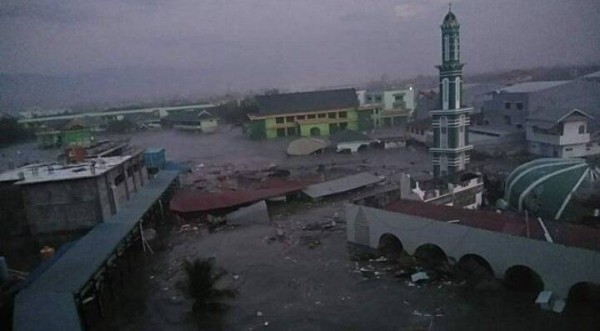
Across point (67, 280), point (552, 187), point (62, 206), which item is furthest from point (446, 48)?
point (62, 206)

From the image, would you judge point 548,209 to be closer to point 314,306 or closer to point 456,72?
point 456,72

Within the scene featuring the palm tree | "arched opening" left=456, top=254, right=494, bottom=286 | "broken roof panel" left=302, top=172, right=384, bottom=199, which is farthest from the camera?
"broken roof panel" left=302, top=172, right=384, bottom=199

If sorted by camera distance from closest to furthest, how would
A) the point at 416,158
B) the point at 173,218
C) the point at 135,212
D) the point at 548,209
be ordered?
the point at 548,209, the point at 135,212, the point at 173,218, the point at 416,158

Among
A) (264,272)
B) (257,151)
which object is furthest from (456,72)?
(257,151)

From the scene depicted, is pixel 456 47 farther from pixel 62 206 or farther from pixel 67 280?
pixel 62 206

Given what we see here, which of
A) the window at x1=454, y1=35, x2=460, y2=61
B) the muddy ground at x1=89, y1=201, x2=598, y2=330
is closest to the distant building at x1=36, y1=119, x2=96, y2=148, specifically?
the muddy ground at x1=89, y1=201, x2=598, y2=330

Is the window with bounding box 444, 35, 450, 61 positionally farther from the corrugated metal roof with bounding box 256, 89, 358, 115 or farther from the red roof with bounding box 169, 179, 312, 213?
the corrugated metal roof with bounding box 256, 89, 358, 115
